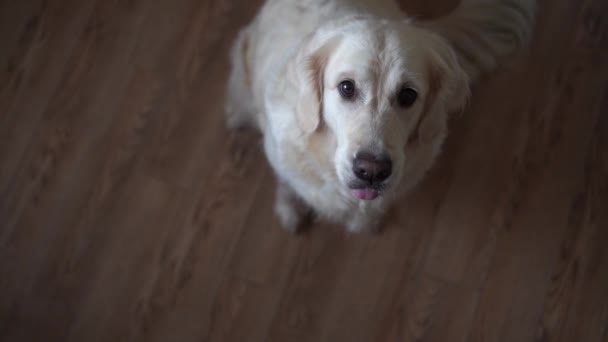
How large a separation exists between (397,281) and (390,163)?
2.43 ft

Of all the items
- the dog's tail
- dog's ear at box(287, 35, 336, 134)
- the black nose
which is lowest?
the black nose

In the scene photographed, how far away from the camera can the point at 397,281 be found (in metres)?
1.69

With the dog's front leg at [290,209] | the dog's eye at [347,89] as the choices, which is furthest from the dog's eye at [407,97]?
the dog's front leg at [290,209]

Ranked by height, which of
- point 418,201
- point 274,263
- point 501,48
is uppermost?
point 501,48

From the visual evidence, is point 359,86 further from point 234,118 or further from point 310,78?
point 234,118

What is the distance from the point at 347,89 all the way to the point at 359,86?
35 millimetres

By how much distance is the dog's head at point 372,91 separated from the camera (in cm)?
109

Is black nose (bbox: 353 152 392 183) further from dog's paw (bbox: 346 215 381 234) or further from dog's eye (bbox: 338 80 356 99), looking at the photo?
dog's paw (bbox: 346 215 381 234)

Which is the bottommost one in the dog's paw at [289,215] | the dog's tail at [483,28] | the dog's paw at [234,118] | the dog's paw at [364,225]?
the dog's paw at [289,215]

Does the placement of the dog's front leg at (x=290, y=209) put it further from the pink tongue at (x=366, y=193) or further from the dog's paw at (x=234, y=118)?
the pink tongue at (x=366, y=193)

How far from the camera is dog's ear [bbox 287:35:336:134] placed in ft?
3.77

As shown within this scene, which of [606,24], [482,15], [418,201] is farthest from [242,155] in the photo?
[606,24]

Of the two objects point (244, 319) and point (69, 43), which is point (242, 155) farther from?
point (69, 43)

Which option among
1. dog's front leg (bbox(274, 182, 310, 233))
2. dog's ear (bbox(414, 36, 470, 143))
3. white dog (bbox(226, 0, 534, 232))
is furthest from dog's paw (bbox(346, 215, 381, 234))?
dog's ear (bbox(414, 36, 470, 143))
